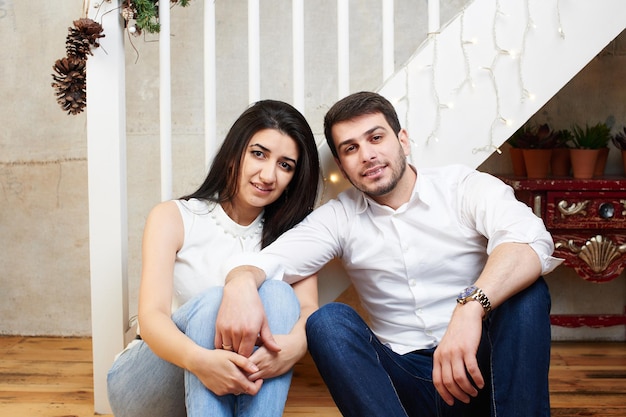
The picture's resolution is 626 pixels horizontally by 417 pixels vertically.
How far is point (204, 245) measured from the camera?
5.86 ft

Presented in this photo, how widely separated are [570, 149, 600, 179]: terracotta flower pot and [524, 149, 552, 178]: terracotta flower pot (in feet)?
0.33

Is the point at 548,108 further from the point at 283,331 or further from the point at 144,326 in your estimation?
the point at 144,326

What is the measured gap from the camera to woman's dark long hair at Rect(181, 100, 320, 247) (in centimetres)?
177

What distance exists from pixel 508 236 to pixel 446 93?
57 cm

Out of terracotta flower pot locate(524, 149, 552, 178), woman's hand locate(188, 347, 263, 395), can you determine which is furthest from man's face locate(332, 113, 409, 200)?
terracotta flower pot locate(524, 149, 552, 178)

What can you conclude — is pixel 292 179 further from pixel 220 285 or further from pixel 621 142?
pixel 621 142

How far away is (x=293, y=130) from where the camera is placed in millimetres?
1772

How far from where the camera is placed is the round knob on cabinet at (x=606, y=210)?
2443 millimetres

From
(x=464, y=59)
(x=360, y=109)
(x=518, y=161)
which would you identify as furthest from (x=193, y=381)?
(x=518, y=161)

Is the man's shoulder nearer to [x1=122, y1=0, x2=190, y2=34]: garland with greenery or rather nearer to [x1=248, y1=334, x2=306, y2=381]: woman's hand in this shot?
[x1=248, y1=334, x2=306, y2=381]: woman's hand

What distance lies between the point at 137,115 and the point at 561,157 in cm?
171

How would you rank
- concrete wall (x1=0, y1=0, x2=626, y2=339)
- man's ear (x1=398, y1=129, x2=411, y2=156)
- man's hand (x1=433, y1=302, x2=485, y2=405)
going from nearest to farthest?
man's hand (x1=433, y1=302, x2=485, y2=405) → man's ear (x1=398, y1=129, x2=411, y2=156) → concrete wall (x1=0, y1=0, x2=626, y2=339)

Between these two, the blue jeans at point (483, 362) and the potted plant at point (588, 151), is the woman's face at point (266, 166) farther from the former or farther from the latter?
the potted plant at point (588, 151)

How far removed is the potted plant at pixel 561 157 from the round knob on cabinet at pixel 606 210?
0.90ft
